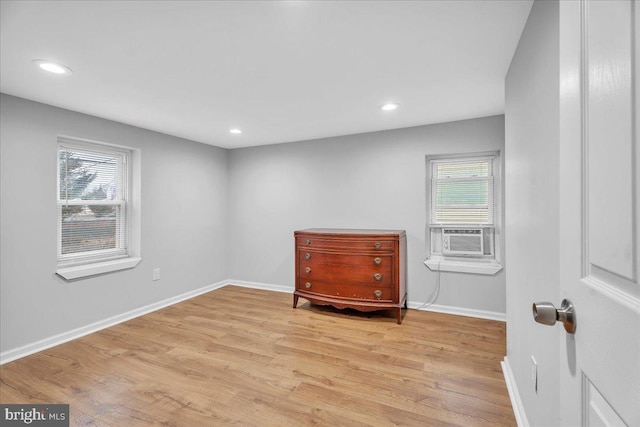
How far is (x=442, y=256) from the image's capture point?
3.41 meters

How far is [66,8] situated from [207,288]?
11.4ft

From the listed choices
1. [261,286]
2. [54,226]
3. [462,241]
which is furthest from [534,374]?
[54,226]

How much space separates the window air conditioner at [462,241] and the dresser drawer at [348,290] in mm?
940

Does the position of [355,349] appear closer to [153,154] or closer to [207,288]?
[207,288]

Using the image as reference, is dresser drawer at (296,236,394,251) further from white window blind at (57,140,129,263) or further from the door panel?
the door panel

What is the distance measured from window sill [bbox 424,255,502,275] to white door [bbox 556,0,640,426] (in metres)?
2.68

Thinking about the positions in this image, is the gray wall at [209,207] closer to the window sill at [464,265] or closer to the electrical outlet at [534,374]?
the window sill at [464,265]

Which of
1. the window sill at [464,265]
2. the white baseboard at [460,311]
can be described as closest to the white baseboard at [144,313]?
the white baseboard at [460,311]

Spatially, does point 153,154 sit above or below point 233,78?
below

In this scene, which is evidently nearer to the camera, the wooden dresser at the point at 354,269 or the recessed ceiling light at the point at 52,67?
the recessed ceiling light at the point at 52,67

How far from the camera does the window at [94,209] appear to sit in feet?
9.11

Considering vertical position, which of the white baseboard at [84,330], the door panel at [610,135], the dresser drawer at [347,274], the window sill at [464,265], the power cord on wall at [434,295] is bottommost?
the white baseboard at [84,330]

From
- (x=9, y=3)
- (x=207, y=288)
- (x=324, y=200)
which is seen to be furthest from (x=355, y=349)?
(x=9, y=3)

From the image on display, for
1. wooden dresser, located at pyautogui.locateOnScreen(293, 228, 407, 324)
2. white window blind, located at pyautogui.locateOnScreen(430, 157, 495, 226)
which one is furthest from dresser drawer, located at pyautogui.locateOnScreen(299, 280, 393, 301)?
white window blind, located at pyautogui.locateOnScreen(430, 157, 495, 226)
